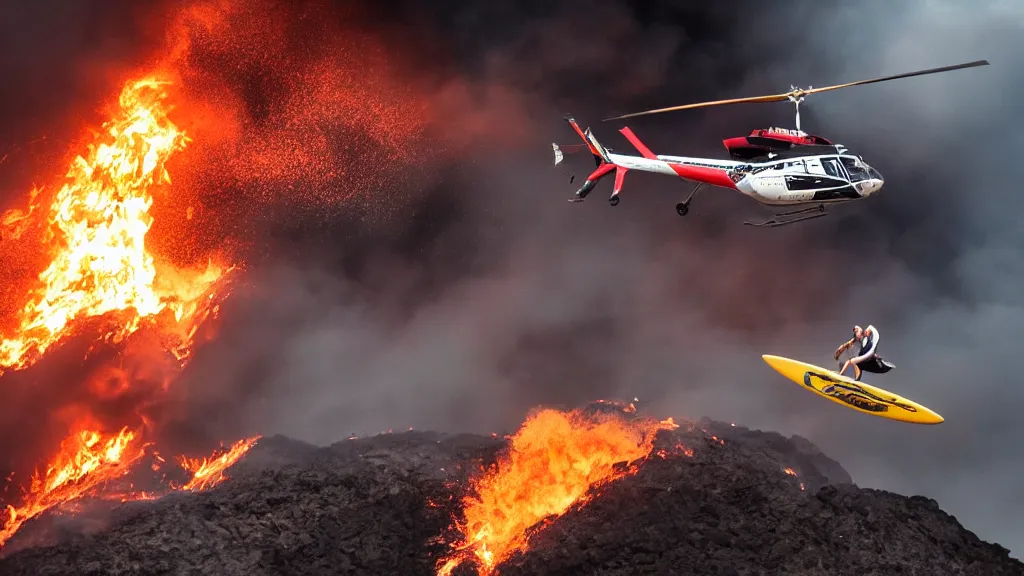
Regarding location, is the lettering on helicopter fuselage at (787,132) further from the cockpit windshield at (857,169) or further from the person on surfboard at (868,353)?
the person on surfboard at (868,353)

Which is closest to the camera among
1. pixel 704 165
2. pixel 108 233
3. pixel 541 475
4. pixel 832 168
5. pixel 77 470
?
pixel 832 168

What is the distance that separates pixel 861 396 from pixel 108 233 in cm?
5785

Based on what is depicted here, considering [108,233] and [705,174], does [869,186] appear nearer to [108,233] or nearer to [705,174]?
[705,174]

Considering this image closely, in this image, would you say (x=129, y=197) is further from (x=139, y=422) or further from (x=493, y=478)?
(x=493, y=478)

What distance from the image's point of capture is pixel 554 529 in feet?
192

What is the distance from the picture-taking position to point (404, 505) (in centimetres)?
6109

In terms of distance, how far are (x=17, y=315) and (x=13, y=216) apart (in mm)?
7795

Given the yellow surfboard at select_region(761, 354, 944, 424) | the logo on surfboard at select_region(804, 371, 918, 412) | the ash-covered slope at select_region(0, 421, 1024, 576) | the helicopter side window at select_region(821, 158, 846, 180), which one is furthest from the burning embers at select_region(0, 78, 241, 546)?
the helicopter side window at select_region(821, 158, 846, 180)

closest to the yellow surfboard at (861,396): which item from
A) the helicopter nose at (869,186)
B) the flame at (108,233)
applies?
the helicopter nose at (869,186)

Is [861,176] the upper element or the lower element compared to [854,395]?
upper

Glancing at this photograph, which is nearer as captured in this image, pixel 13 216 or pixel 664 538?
pixel 664 538

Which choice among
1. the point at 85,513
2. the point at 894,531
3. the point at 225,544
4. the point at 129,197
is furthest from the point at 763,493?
the point at 129,197

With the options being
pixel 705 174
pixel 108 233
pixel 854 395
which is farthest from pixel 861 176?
pixel 108 233

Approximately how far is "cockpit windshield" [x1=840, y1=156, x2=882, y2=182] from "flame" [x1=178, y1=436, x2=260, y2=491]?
49.3 metres
